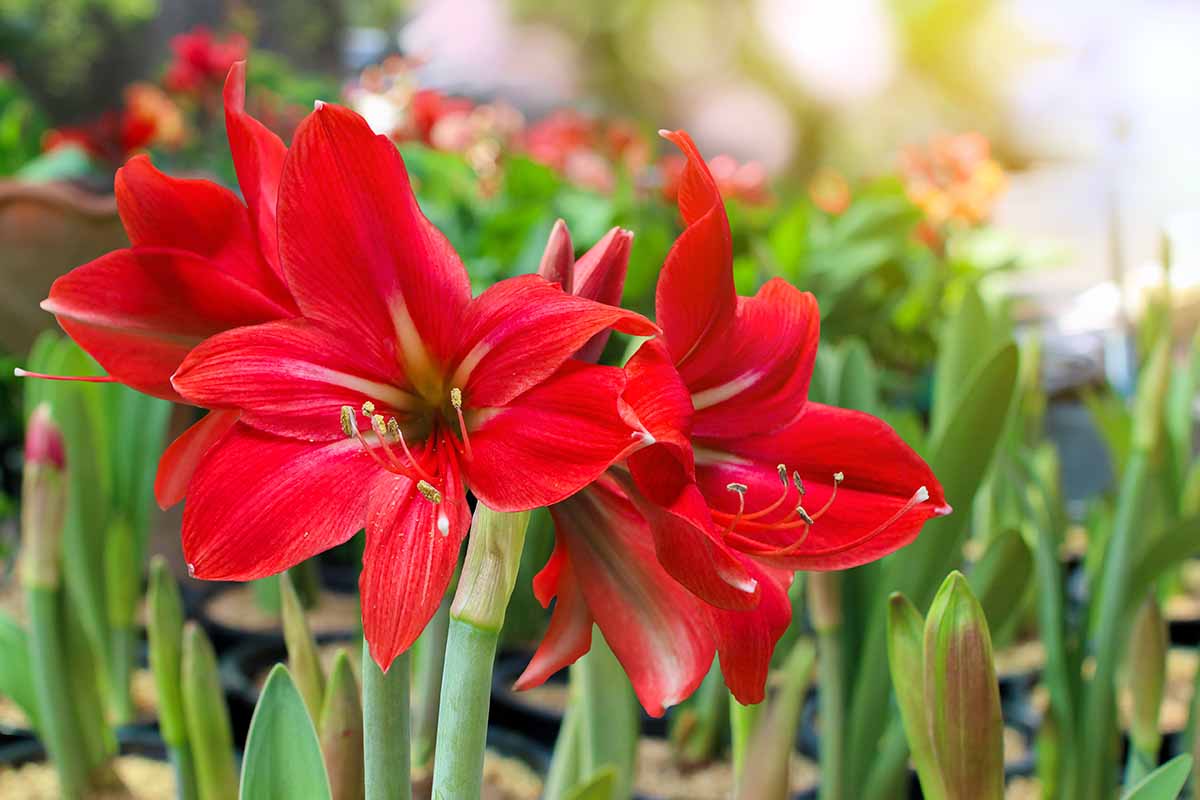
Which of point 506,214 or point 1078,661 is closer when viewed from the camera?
point 1078,661

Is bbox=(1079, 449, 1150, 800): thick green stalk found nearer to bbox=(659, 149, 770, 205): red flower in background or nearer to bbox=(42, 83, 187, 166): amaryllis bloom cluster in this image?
bbox=(659, 149, 770, 205): red flower in background

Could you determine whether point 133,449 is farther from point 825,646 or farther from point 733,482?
point 733,482

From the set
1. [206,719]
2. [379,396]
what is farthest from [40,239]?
[379,396]

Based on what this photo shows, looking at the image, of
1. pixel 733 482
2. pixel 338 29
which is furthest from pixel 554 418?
pixel 338 29

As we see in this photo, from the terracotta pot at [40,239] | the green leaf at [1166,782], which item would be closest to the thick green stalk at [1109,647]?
the green leaf at [1166,782]

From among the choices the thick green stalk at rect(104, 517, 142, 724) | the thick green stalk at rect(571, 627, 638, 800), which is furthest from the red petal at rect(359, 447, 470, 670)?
the thick green stalk at rect(104, 517, 142, 724)

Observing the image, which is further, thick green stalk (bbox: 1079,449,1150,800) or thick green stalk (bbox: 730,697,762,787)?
thick green stalk (bbox: 1079,449,1150,800)

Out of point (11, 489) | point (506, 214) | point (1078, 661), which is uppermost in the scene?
point (506, 214)
